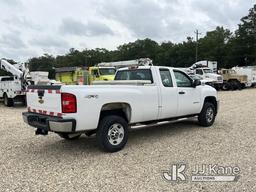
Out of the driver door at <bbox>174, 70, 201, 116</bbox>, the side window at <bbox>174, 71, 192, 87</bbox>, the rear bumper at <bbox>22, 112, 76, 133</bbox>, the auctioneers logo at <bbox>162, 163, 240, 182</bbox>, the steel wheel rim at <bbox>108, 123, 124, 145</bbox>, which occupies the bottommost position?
the auctioneers logo at <bbox>162, 163, 240, 182</bbox>

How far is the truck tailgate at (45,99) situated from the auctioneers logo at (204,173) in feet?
7.58

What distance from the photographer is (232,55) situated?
196ft

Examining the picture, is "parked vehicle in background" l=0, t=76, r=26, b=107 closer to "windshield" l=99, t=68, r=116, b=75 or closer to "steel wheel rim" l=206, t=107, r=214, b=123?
"windshield" l=99, t=68, r=116, b=75

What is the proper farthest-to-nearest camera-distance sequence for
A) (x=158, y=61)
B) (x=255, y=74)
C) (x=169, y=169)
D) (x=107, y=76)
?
(x=158, y=61) < (x=255, y=74) < (x=107, y=76) < (x=169, y=169)

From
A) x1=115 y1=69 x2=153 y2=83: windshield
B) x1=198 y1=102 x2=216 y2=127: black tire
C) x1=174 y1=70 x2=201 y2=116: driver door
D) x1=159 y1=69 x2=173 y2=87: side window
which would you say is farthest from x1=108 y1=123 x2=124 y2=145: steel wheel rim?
x1=198 y1=102 x2=216 y2=127: black tire

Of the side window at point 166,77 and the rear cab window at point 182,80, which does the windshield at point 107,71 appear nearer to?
the rear cab window at point 182,80

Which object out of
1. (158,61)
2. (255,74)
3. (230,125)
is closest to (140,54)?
(158,61)

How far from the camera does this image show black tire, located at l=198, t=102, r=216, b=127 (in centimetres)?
875

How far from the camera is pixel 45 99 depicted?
5.91m

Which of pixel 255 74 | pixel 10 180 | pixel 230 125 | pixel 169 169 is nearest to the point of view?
pixel 10 180

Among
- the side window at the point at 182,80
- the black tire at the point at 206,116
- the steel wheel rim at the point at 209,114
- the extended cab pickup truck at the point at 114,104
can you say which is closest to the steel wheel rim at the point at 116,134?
the extended cab pickup truck at the point at 114,104

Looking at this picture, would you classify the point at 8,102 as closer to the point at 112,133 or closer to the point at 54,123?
the point at 112,133

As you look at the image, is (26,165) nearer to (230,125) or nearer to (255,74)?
(230,125)

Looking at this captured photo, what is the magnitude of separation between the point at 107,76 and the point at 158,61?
6335cm
